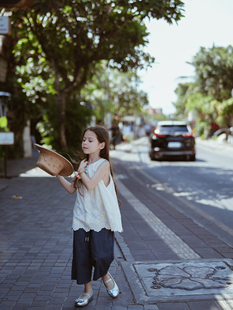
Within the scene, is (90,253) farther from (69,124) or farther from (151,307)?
(69,124)

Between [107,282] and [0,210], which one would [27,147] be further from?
[107,282]

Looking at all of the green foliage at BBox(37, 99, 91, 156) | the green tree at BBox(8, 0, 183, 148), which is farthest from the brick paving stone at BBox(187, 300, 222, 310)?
the green foliage at BBox(37, 99, 91, 156)

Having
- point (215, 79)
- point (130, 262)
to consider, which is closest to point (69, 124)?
point (130, 262)

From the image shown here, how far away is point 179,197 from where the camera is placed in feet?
32.1

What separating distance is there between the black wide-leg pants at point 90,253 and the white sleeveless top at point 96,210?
6 centimetres

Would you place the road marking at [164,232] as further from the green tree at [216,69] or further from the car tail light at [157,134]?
the green tree at [216,69]

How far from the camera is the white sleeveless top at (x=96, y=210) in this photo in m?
3.58

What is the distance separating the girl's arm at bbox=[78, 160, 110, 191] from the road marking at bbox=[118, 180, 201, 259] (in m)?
1.89

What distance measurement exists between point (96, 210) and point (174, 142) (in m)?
15.8

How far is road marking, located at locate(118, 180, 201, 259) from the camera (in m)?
5.17

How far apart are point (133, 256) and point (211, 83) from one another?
40.3 metres

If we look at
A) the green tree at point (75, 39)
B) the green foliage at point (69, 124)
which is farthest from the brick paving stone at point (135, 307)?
the green foliage at point (69, 124)

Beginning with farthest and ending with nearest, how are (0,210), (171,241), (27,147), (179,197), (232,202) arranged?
(27,147) < (179,197) < (232,202) < (0,210) < (171,241)

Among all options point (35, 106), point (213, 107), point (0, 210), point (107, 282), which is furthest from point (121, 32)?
point (213, 107)
